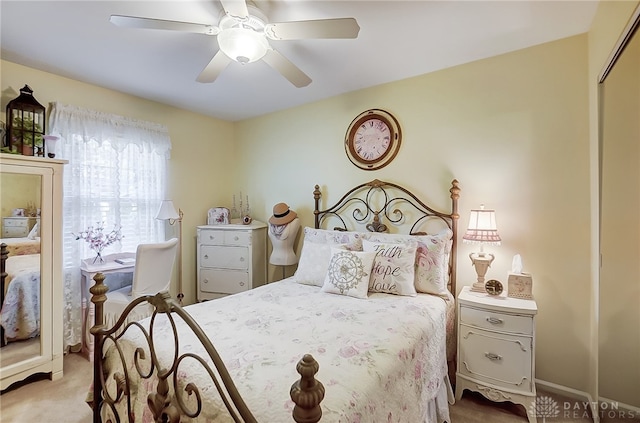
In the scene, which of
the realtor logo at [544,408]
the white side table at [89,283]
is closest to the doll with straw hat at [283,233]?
the white side table at [89,283]

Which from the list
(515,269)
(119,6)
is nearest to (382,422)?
(515,269)

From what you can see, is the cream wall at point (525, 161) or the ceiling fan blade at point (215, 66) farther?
the cream wall at point (525, 161)

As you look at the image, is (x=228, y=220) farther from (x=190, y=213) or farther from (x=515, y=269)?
(x=515, y=269)

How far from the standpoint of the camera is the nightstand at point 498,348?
6.05 ft

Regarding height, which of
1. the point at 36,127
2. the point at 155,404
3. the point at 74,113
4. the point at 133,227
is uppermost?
the point at 74,113

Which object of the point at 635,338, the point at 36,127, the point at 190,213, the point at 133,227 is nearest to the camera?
the point at 635,338

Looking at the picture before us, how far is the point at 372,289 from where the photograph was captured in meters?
2.26

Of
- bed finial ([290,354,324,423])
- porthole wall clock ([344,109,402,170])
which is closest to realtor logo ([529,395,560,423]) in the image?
bed finial ([290,354,324,423])

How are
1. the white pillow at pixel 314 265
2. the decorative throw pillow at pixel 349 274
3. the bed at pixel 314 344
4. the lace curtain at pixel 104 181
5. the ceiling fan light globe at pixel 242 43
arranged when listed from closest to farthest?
the bed at pixel 314 344
the ceiling fan light globe at pixel 242 43
the decorative throw pillow at pixel 349 274
the white pillow at pixel 314 265
the lace curtain at pixel 104 181

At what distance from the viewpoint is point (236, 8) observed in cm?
147

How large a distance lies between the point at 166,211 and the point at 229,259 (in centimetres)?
86

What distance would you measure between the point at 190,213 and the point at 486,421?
11.5 feet

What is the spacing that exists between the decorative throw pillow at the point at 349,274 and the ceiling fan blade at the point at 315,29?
56.8 inches

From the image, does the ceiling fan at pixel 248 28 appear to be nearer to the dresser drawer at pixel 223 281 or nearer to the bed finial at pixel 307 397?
the bed finial at pixel 307 397
